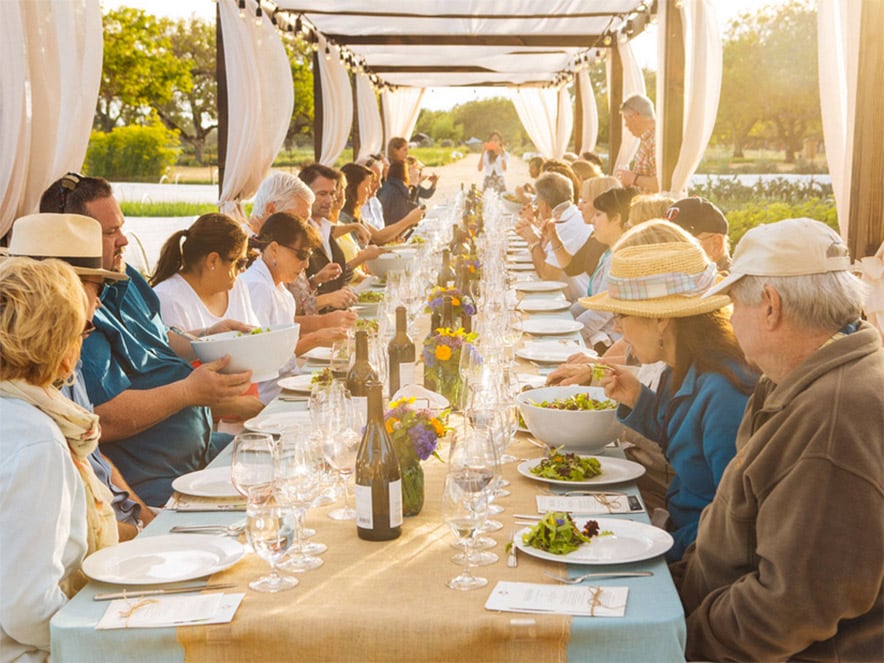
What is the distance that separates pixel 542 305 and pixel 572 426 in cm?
239

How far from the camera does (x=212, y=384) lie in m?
2.85

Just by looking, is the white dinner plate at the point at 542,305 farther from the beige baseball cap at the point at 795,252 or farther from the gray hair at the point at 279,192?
the beige baseball cap at the point at 795,252

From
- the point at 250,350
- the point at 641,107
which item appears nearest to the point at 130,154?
the point at 641,107

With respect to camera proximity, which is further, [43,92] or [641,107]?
[641,107]

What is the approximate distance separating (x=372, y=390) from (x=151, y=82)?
30852mm

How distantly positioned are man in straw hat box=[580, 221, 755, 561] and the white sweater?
1.25 meters

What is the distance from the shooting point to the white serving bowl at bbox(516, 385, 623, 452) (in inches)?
96.3

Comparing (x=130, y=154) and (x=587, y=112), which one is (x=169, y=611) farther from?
(x=130, y=154)

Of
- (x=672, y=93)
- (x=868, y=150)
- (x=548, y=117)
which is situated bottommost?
(x=868, y=150)

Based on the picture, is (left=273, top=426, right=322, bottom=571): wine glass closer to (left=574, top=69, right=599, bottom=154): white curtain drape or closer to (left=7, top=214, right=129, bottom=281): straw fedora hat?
(left=7, top=214, right=129, bottom=281): straw fedora hat

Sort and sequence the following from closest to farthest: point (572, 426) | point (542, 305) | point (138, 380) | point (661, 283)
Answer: point (661, 283) < point (572, 426) < point (138, 380) < point (542, 305)

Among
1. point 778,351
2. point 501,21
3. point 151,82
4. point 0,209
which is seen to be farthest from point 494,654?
point 151,82

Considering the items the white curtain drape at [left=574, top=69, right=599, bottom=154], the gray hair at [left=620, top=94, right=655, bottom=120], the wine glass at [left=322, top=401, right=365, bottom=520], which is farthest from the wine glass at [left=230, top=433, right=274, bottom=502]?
the white curtain drape at [left=574, top=69, right=599, bottom=154]

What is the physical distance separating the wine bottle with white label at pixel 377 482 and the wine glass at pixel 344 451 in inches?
1.9
